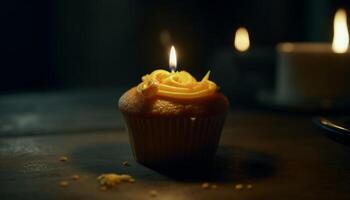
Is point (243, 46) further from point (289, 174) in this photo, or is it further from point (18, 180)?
point (18, 180)

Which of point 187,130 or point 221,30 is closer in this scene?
point 187,130

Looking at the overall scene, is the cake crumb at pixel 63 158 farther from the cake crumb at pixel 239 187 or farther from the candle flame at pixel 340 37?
the candle flame at pixel 340 37

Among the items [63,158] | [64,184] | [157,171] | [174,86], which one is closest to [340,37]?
[174,86]

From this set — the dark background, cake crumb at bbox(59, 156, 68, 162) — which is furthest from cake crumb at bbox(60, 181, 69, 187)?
the dark background

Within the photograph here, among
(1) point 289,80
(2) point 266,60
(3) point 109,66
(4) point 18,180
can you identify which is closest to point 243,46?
(2) point 266,60

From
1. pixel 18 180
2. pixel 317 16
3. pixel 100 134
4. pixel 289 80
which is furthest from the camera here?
pixel 317 16

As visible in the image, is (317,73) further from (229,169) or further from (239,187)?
(239,187)
